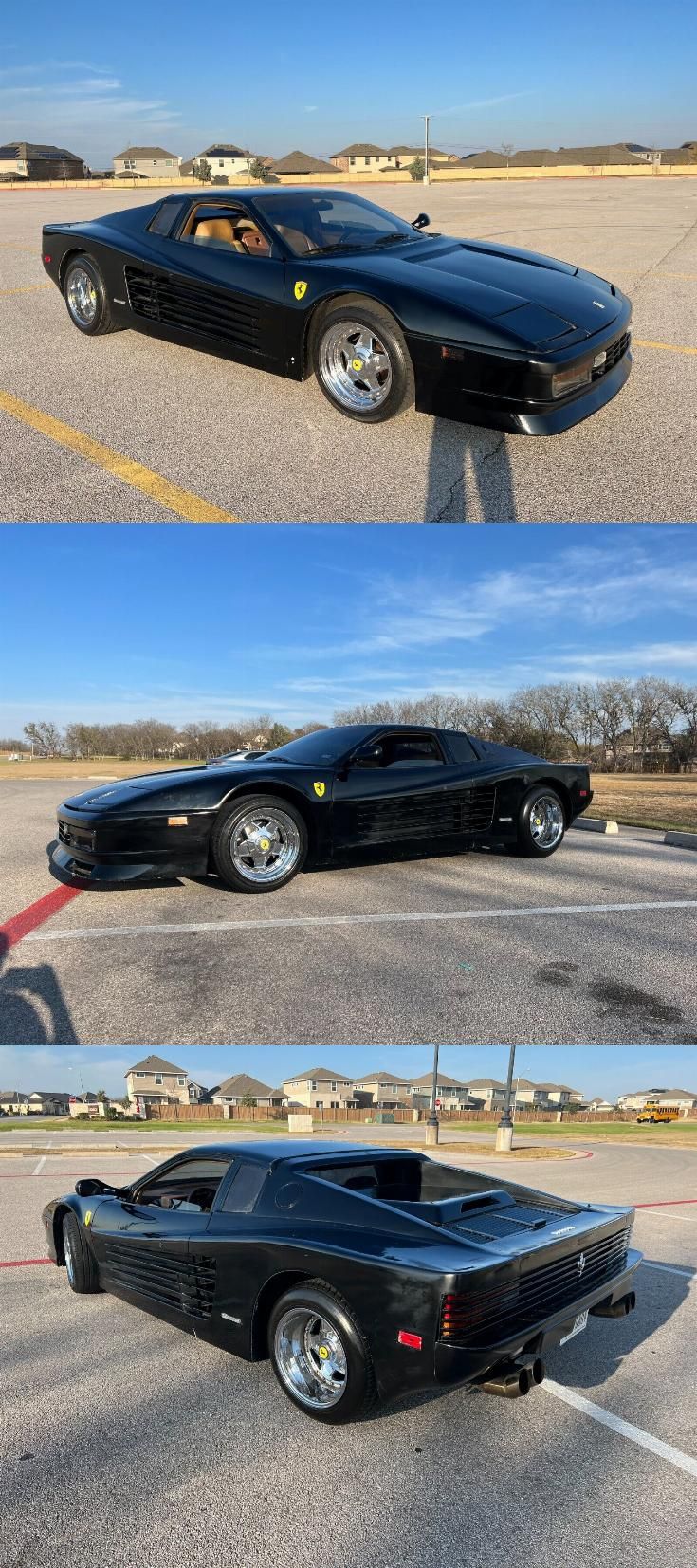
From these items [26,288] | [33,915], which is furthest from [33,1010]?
[26,288]

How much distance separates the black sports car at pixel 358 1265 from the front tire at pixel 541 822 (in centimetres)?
294

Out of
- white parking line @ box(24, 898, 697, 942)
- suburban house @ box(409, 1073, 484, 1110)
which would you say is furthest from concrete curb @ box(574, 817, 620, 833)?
suburban house @ box(409, 1073, 484, 1110)

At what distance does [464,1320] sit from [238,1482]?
79cm

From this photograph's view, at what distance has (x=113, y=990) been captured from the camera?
4.90 m

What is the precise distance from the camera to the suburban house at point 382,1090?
164 ft

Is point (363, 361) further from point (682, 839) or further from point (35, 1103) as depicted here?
point (35, 1103)

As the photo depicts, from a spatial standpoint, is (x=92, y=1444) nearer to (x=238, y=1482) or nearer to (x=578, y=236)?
(x=238, y=1482)

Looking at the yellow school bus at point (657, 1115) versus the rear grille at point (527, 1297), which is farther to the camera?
the yellow school bus at point (657, 1115)

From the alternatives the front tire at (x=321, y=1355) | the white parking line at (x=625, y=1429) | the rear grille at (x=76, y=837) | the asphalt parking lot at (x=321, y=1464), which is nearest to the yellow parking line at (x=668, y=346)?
the rear grille at (x=76, y=837)

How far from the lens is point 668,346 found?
799cm

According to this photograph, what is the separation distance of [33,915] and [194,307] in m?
4.43

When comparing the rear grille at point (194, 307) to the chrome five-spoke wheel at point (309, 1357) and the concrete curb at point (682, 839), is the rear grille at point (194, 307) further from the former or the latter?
the concrete curb at point (682, 839)

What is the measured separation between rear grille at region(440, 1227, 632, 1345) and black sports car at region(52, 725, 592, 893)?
272 cm

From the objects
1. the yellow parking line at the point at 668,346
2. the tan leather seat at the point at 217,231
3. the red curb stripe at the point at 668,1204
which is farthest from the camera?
the red curb stripe at the point at 668,1204
